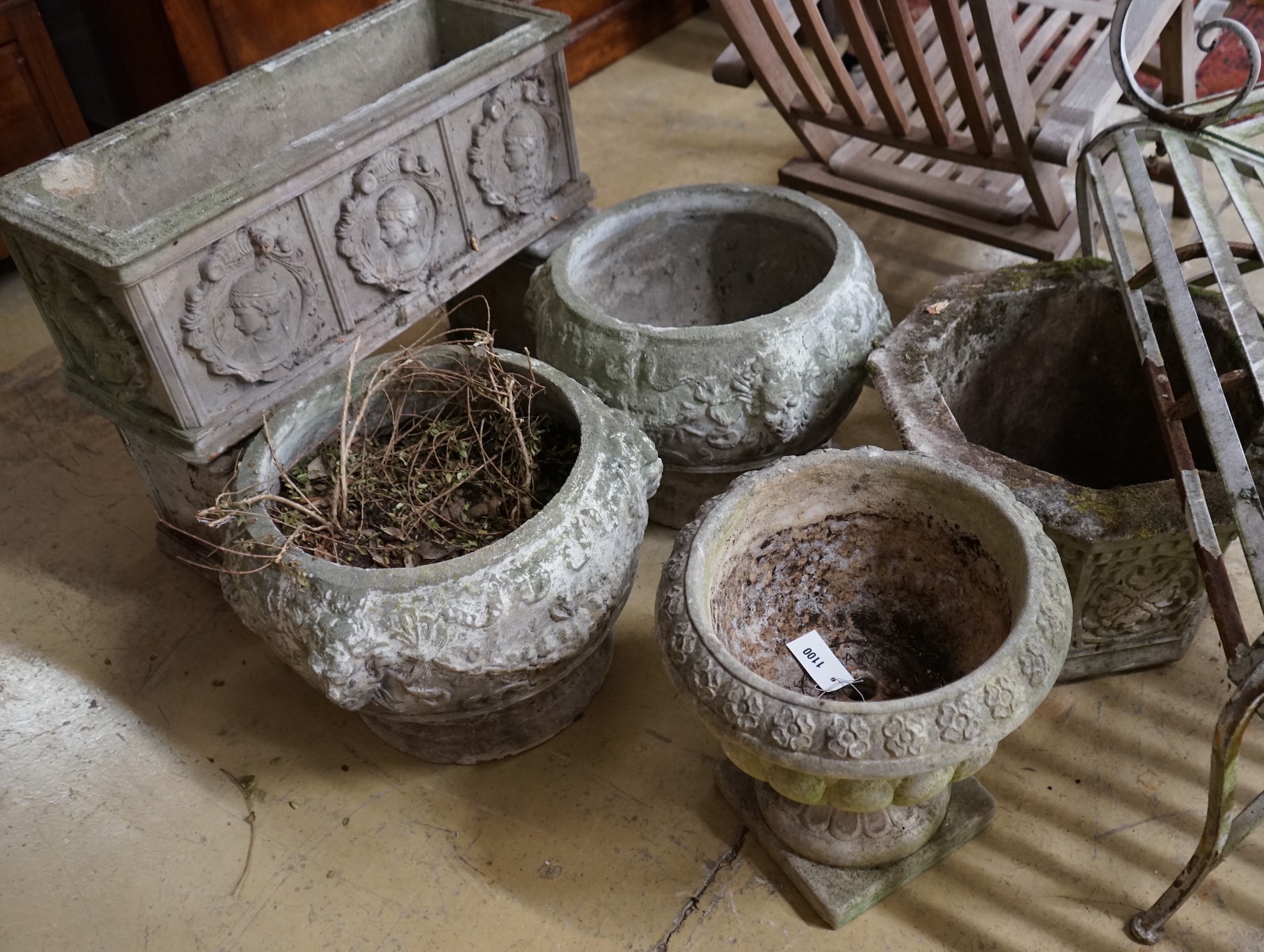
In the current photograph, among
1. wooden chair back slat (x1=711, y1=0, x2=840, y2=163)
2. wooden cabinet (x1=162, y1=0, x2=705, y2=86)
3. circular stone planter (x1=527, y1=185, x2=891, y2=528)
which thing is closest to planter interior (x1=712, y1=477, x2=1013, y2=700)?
circular stone planter (x1=527, y1=185, x2=891, y2=528)

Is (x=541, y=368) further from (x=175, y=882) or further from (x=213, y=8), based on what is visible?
(x=213, y=8)

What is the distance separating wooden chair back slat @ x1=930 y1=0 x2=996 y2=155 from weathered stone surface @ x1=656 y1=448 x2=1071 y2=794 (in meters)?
0.93

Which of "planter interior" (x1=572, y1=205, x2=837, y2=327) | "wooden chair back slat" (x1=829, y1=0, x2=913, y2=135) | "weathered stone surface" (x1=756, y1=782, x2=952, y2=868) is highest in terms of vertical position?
"wooden chair back slat" (x1=829, y1=0, x2=913, y2=135)

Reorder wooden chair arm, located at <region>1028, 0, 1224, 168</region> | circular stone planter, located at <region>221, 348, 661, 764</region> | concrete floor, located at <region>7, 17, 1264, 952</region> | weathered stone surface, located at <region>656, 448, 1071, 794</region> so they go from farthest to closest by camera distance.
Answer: wooden chair arm, located at <region>1028, 0, 1224, 168</region>
concrete floor, located at <region>7, 17, 1264, 952</region>
circular stone planter, located at <region>221, 348, 661, 764</region>
weathered stone surface, located at <region>656, 448, 1071, 794</region>

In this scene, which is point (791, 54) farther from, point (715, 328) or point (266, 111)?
point (266, 111)

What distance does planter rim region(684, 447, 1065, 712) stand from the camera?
1.37 meters

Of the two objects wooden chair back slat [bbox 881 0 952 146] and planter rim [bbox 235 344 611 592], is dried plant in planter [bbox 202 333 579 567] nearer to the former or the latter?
planter rim [bbox 235 344 611 592]

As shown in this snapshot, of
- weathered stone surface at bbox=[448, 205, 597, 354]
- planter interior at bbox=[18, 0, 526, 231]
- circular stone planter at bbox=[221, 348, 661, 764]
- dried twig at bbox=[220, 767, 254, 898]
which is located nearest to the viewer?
circular stone planter at bbox=[221, 348, 661, 764]

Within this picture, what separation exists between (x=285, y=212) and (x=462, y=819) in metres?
1.19

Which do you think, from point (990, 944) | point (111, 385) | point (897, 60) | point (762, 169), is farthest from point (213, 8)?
point (990, 944)

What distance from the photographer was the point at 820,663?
1.71m

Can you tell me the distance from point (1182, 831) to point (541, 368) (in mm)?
1387

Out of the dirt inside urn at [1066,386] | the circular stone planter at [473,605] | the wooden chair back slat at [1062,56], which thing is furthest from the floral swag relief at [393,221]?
the wooden chair back slat at [1062,56]

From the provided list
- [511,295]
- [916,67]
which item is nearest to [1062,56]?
[916,67]
